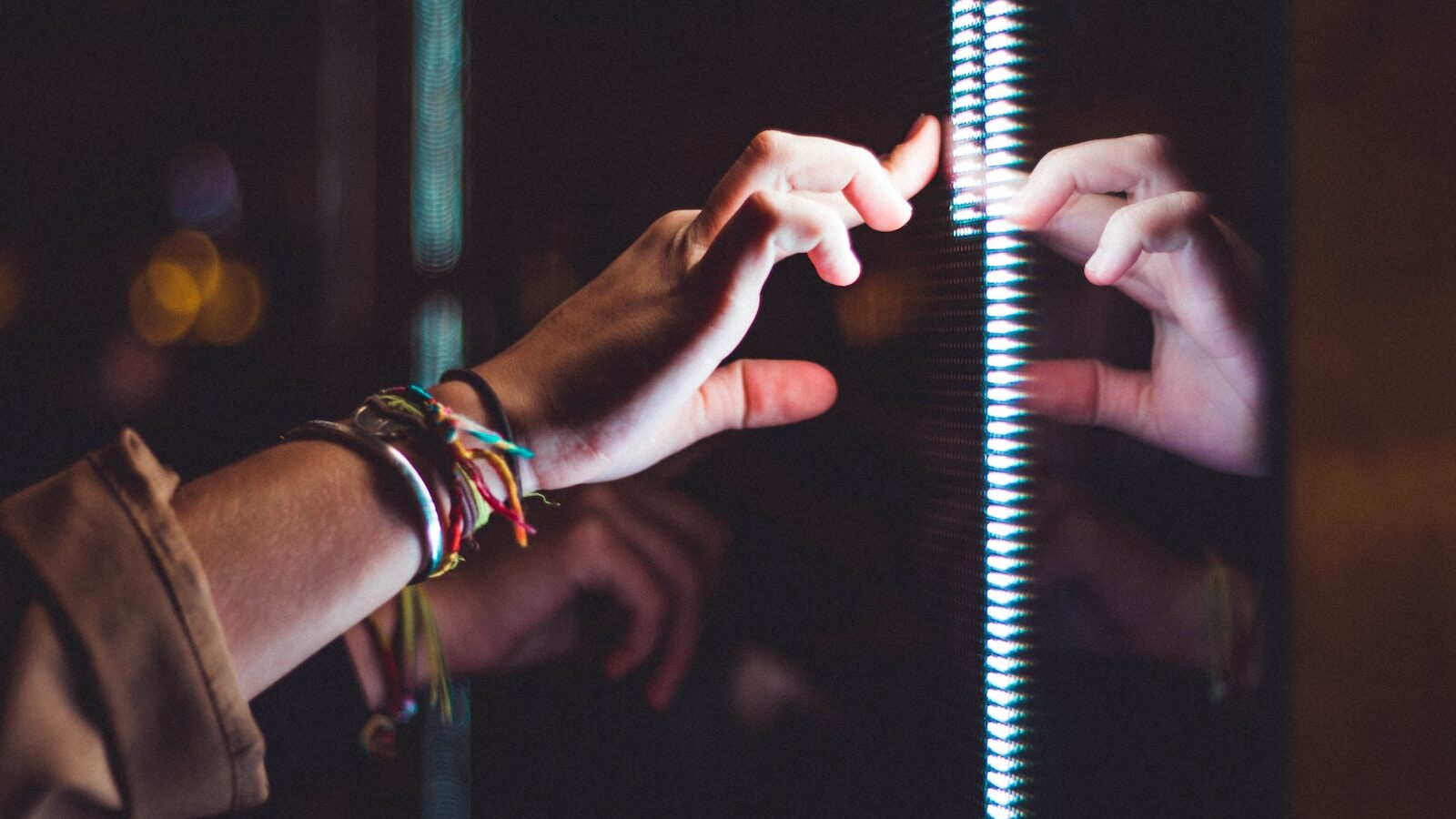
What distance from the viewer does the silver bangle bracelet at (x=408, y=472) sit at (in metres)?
0.69

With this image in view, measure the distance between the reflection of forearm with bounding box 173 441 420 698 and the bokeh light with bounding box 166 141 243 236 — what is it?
121 cm

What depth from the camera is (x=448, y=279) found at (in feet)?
4.14

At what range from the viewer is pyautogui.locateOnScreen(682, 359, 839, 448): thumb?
786 mm

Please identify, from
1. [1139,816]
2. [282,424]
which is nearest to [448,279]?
[282,424]

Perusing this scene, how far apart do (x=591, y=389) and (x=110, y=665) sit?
40 cm

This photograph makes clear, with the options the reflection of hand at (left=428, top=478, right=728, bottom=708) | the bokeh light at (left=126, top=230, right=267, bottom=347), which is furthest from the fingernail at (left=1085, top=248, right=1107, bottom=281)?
the bokeh light at (left=126, top=230, right=267, bottom=347)

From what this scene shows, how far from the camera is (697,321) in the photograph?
0.71 m

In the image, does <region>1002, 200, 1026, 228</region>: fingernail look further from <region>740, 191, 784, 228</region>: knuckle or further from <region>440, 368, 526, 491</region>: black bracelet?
<region>440, 368, 526, 491</region>: black bracelet

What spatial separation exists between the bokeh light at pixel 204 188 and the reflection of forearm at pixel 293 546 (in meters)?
1.21

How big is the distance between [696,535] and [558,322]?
0.28 metres

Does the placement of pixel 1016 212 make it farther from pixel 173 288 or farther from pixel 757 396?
pixel 173 288

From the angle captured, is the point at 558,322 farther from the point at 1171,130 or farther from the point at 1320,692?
the point at 1320,692

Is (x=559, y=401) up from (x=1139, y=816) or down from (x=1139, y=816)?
up

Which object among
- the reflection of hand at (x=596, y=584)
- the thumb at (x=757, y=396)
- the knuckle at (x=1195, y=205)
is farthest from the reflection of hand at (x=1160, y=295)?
the reflection of hand at (x=596, y=584)
